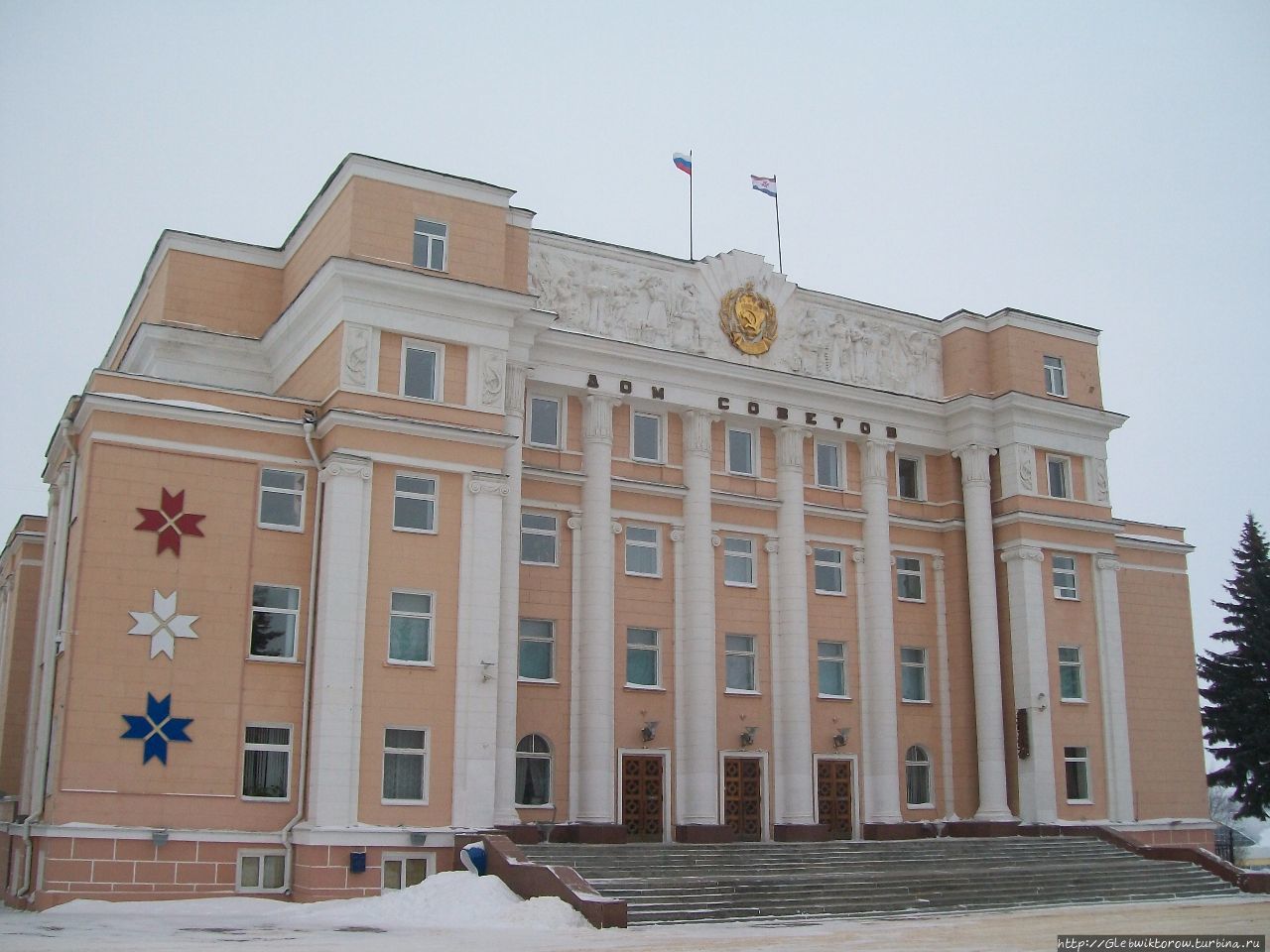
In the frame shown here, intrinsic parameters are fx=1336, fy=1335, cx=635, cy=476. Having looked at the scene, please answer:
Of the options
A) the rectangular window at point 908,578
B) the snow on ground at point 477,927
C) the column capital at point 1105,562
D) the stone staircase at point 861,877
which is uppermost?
the column capital at point 1105,562

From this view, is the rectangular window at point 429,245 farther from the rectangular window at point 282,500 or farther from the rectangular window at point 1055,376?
the rectangular window at point 1055,376

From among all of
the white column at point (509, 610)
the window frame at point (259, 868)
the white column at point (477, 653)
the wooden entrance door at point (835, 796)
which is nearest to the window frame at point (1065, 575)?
the wooden entrance door at point (835, 796)

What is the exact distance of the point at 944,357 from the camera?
38.5 metres

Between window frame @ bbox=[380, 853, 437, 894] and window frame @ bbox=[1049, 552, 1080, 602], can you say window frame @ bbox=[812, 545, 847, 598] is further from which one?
window frame @ bbox=[380, 853, 437, 894]

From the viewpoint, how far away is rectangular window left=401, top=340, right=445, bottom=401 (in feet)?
92.0

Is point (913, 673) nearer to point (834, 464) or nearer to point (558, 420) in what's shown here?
point (834, 464)

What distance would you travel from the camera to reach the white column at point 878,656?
34.1 metres

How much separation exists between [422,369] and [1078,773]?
20855mm

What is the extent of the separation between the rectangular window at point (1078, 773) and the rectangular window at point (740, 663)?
8991 millimetres

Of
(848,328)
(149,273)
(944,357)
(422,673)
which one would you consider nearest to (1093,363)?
(944,357)

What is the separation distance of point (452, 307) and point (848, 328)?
12692mm

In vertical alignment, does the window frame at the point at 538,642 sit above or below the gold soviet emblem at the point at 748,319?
below

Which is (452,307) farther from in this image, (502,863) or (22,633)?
(22,633)

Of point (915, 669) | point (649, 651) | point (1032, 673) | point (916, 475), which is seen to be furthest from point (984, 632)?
point (649, 651)
